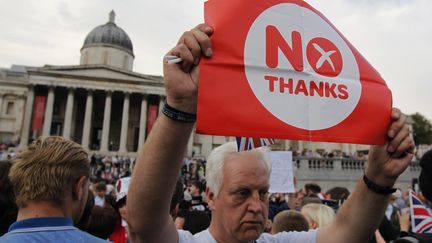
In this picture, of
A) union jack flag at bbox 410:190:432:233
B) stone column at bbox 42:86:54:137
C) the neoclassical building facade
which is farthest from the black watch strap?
stone column at bbox 42:86:54:137

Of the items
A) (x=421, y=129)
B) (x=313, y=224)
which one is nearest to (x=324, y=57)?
(x=313, y=224)

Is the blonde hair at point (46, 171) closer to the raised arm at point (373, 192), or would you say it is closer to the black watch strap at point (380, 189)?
the raised arm at point (373, 192)

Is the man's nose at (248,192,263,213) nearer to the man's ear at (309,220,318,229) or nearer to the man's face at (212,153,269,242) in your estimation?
the man's face at (212,153,269,242)

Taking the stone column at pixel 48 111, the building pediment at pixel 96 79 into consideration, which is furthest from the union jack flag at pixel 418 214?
the stone column at pixel 48 111

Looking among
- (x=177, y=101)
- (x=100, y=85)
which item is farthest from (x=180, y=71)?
(x=100, y=85)

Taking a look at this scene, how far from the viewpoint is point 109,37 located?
52.8 m

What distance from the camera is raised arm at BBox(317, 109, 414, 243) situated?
180 centimetres

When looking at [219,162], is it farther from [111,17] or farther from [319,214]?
[111,17]

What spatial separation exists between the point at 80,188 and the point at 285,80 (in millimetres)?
1294

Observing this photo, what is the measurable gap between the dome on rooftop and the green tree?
166 ft

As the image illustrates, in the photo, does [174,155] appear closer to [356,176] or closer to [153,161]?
[153,161]

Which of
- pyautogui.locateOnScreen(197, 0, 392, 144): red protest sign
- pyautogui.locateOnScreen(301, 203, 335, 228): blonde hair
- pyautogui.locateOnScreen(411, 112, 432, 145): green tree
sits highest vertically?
pyautogui.locateOnScreen(411, 112, 432, 145): green tree

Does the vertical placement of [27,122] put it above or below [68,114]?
below

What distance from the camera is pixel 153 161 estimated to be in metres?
1.49
